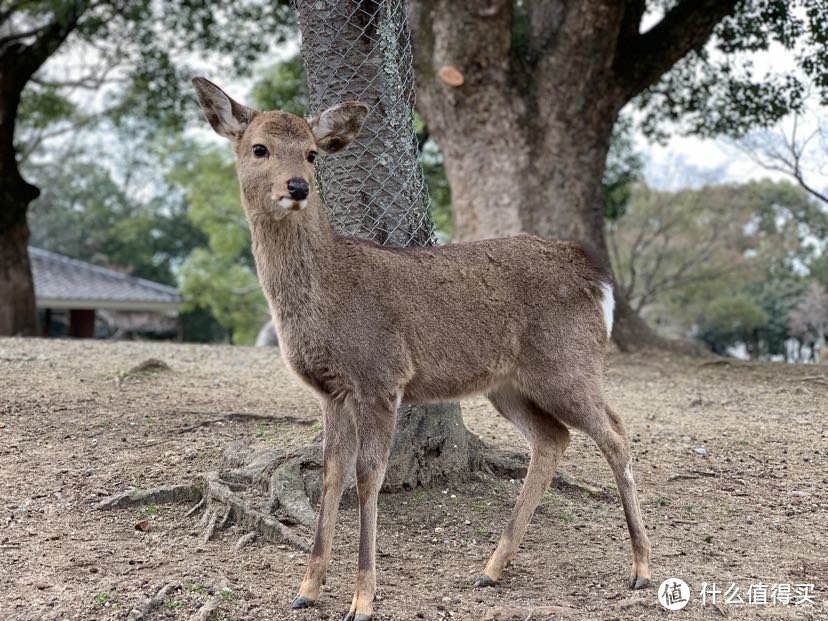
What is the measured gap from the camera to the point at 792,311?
28766mm

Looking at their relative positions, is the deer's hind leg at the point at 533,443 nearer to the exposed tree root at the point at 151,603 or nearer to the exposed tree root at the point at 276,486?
the exposed tree root at the point at 276,486

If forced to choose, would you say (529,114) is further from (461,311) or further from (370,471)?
(370,471)

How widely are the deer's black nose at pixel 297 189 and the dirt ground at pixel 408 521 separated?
1.60 meters

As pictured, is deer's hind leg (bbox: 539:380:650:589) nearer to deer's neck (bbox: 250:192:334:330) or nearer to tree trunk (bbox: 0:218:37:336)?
deer's neck (bbox: 250:192:334:330)

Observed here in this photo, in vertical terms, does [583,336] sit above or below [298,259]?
below

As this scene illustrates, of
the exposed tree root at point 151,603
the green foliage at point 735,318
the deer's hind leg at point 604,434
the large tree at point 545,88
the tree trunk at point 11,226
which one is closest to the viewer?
Answer: the exposed tree root at point 151,603

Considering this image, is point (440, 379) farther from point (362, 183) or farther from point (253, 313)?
point (253, 313)

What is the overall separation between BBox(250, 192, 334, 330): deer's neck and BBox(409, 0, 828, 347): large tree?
676cm

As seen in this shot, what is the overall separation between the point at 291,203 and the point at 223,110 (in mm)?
628

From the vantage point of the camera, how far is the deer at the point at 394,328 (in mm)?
3701

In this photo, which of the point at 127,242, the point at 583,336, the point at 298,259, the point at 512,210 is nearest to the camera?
the point at 298,259

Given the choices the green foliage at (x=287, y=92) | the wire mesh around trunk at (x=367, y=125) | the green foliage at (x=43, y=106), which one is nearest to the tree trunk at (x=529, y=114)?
the green foliage at (x=287, y=92)

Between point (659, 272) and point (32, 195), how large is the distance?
19.3 meters

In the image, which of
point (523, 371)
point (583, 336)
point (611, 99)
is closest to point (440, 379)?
point (523, 371)
